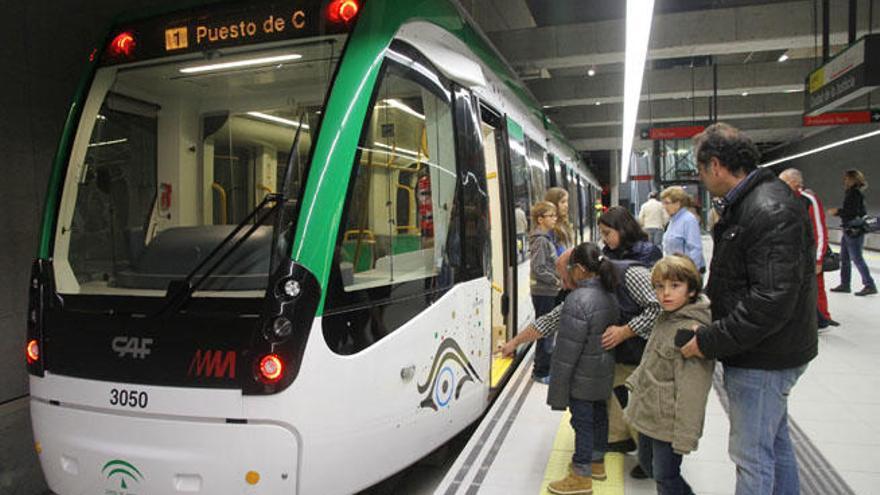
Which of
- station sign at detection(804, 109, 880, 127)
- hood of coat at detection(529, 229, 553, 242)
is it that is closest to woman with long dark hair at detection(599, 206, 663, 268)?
hood of coat at detection(529, 229, 553, 242)

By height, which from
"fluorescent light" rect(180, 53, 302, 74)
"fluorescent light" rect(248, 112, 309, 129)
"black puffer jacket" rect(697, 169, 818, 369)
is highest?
"fluorescent light" rect(180, 53, 302, 74)

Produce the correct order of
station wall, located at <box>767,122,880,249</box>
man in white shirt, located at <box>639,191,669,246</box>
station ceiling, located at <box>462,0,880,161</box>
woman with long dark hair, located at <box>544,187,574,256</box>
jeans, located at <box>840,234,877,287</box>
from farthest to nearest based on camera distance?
station wall, located at <box>767,122,880,249</box> → station ceiling, located at <box>462,0,880,161</box> → man in white shirt, located at <box>639,191,669,246</box> → jeans, located at <box>840,234,877,287</box> → woman with long dark hair, located at <box>544,187,574,256</box>

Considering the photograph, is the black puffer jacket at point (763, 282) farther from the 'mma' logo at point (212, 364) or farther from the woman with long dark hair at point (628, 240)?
the 'mma' logo at point (212, 364)

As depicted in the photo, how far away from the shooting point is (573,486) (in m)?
2.94

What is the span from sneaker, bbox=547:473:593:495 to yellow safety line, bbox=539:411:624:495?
5cm

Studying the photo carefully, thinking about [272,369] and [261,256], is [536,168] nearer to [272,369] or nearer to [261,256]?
[261,256]

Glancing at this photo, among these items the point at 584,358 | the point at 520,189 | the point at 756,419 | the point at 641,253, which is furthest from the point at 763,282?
the point at 520,189

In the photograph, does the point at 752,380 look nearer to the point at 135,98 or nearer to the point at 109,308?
the point at 109,308

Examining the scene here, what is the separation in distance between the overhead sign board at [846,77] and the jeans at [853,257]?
1.88 metres

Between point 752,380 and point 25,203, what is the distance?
4.43m

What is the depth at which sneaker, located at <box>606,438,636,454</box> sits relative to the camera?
3463mm

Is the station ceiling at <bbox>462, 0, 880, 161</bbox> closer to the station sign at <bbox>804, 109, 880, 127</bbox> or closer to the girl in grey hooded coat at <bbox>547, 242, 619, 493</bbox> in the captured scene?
the station sign at <bbox>804, 109, 880, 127</bbox>

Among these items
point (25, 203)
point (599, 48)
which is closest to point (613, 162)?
point (599, 48)

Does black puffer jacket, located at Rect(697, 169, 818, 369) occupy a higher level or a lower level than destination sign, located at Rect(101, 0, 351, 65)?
lower
